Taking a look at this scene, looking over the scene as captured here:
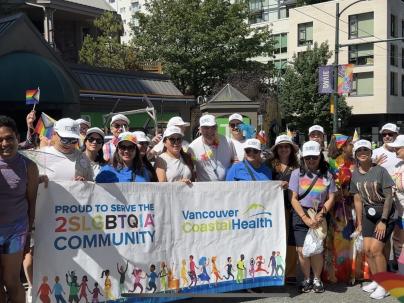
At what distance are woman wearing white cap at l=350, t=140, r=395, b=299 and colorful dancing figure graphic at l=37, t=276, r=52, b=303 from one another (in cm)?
339

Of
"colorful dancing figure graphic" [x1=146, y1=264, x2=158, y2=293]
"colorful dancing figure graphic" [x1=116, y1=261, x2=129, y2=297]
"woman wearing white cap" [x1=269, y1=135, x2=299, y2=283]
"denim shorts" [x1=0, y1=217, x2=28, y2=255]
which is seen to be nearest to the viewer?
"denim shorts" [x1=0, y1=217, x2=28, y2=255]

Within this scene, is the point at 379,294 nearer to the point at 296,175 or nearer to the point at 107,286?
the point at 296,175

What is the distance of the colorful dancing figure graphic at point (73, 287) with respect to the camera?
4723 millimetres

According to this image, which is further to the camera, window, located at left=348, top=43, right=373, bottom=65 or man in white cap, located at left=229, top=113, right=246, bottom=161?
window, located at left=348, top=43, right=373, bottom=65

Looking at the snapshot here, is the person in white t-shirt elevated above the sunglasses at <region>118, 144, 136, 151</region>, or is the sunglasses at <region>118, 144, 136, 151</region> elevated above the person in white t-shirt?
the sunglasses at <region>118, 144, 136, 151</region>

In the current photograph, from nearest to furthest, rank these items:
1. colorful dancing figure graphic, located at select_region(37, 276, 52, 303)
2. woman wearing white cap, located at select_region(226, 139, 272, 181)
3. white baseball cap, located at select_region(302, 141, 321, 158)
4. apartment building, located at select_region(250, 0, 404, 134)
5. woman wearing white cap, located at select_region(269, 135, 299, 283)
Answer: colorful dancing figure graphic, located at select_region(37, 276, 52, 303) < white baseball cap, located at select_region(302, 141, 321, 158) < woman wearing white cap, located at select_region(226, 139, 272, 181) < woman wearing white cap, located at select_region(269, 135, 299, 283) < apartment building, located at select_region(250, 0, 404, 134)

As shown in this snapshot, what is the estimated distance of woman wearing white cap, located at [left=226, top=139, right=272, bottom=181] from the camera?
228 inches

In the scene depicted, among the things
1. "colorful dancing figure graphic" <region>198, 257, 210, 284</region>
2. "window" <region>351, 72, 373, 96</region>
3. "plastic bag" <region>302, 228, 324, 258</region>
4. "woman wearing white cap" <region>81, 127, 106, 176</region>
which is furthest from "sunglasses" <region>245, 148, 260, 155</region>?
"window" <region>351, 72, 373, 96</region>

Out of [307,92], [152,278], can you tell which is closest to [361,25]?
[307,92]

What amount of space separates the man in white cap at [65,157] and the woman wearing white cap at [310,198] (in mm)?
2365

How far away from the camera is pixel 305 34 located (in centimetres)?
5119

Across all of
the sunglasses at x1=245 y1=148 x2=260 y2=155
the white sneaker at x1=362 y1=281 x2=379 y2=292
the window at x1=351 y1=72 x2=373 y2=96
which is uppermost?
the window at x1=351 y1=72 x2=373 y2=96

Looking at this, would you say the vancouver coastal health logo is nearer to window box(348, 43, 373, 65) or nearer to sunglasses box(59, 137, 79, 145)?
sunglasses box(59, 137, 79, 145)

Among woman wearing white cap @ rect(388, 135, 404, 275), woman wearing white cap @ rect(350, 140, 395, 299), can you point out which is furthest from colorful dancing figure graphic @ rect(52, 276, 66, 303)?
woman wearing white cap @ rect(388, 135, 404, 275)
